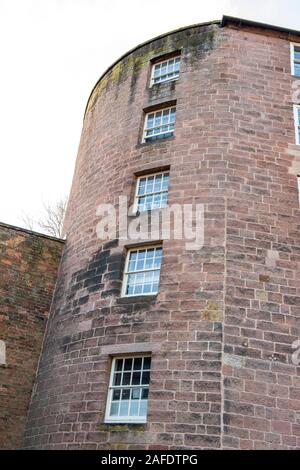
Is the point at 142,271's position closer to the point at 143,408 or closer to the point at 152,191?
the point at 152,191

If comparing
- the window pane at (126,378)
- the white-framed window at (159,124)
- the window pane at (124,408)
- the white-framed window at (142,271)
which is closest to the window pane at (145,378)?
the window pane at (126,378)

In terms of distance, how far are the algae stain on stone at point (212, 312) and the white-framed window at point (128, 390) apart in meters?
1.59

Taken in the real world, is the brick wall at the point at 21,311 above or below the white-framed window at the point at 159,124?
below

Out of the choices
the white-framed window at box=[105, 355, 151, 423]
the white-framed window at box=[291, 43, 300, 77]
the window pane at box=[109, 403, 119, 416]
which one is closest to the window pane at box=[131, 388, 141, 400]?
the white-framed window at box=[105, 355, 151, 423]

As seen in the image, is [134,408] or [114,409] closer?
[134,408]

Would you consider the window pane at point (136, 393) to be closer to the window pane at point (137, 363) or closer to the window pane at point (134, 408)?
the window pane at point (134, 408)

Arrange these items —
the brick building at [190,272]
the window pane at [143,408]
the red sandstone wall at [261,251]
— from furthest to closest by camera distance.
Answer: the window pane at [143,408]
the brick building at [190,272]
the red sandstone wall at [261,251]

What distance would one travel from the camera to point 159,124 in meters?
14.7

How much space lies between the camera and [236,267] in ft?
35.8

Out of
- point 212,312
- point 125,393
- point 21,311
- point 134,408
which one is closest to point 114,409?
point 125,393

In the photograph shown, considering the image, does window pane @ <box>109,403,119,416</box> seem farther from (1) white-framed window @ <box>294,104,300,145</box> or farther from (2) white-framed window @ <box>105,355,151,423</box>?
(1) white-framed window @ <box>294,104,300,145</box>

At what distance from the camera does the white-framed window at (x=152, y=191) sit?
13055mm

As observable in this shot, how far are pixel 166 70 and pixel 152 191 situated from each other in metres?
5.02

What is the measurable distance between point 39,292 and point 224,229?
621 cm
